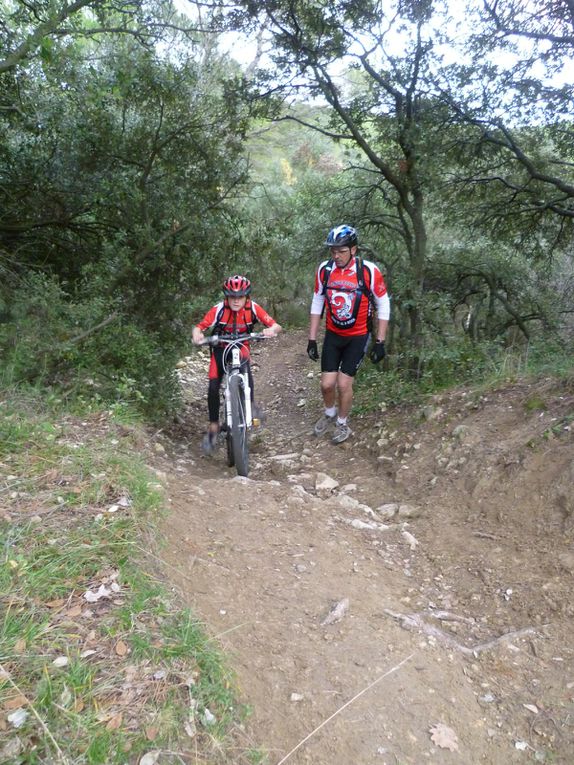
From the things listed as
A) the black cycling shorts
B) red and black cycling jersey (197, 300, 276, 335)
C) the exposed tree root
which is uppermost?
red and black cycling jersey (197, 300, 276, 335)

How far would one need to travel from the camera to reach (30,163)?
777cm

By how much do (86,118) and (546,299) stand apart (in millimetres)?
8304

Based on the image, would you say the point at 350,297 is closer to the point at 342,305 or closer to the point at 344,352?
the point at 342,305

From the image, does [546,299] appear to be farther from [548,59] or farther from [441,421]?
[441,421]

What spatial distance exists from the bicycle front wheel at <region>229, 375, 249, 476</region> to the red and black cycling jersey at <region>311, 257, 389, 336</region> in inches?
48.4

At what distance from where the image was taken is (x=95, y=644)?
89.6 inches

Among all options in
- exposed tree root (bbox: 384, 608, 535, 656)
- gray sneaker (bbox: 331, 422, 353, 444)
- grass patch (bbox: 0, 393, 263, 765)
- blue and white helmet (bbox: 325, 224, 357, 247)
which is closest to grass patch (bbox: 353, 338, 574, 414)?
gray sneaker (bbox: 331, 422, 353, 444)

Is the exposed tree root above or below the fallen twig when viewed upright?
below

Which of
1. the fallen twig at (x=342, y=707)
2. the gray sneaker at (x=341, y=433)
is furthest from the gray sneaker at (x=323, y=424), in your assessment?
the fallen twig at (x=342, y=707)

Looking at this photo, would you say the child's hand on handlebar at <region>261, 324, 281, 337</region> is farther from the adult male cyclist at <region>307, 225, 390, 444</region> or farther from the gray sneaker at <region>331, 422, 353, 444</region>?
the gray sneaker at <region>331, 422, 353, 444</region>

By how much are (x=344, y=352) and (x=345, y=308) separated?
21.5 inches

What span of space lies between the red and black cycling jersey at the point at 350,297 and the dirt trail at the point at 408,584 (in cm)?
120

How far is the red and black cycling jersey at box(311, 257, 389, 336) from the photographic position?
562cm

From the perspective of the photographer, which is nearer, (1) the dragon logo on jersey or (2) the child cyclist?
(2) the child cyclist
